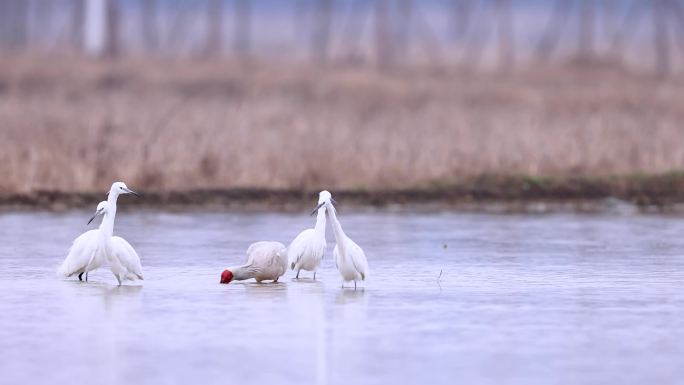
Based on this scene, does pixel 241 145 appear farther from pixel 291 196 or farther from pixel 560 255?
pixel 560 255

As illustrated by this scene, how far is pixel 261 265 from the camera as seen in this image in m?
12.8

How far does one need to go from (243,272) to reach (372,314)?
2.01 metres

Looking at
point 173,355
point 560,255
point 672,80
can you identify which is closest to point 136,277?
point 173,355

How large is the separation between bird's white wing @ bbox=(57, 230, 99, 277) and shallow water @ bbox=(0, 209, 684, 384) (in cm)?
16

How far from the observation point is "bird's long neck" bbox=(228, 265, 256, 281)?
1282 centimetres

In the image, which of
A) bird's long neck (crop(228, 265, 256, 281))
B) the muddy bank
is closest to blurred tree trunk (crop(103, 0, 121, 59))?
the muddy bank

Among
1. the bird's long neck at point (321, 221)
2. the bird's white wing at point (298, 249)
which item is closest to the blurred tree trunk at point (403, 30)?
the bird's long neck at point (321, 221)

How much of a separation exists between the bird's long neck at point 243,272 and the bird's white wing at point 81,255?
116 centimetres

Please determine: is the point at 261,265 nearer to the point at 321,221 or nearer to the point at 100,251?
the point at 321,221

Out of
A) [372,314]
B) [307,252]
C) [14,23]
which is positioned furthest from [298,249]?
[14,23]

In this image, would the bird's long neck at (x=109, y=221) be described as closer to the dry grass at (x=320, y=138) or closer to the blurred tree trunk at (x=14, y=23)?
the dry grass at (x=320, y=138)

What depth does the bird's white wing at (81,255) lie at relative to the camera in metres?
12.7

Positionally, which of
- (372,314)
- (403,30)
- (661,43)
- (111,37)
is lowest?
(372,314)

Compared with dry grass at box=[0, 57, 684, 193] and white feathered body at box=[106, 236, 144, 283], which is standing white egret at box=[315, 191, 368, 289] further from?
dry grass at box=[0, 57, 684, 193]
